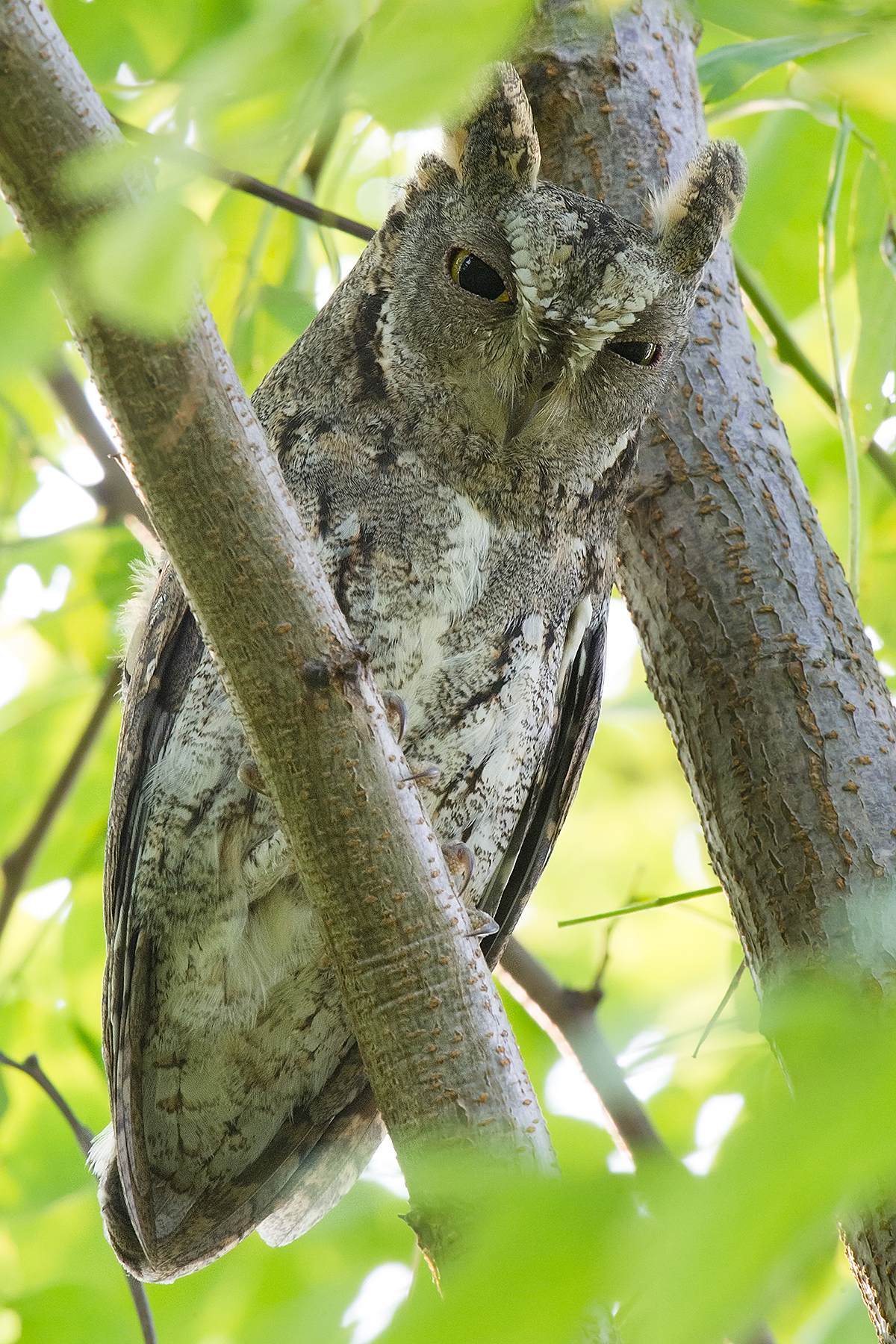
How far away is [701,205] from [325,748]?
1.21 meters

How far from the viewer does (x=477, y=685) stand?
1946 millimetres

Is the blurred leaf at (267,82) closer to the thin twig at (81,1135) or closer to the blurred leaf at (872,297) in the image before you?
the blurred leaf at (872,297)

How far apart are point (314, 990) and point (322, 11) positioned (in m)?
1.63

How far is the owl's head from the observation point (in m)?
1.82

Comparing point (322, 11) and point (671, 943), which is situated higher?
point (322, 11)

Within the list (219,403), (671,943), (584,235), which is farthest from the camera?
(671,943)

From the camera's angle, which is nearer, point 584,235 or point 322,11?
point 322,11

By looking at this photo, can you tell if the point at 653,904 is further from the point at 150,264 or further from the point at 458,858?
the point at 150,264

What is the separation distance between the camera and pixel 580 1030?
209 centimetres

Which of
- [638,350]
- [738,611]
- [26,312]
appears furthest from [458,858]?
[26,312]

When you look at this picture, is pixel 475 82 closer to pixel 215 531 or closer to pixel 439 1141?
pixel 215 531

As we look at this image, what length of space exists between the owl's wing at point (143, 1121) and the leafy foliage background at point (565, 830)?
75 mm

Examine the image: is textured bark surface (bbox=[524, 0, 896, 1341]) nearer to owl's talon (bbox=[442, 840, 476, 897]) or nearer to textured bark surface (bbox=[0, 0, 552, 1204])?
owl's talon (bbox=[442, 840, 476, 897])

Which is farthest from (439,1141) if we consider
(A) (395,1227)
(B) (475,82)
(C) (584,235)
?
(C) (584,235)
